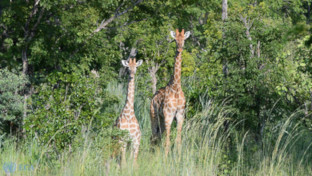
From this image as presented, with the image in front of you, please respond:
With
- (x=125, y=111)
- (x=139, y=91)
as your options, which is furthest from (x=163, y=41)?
(x=125, y=111)

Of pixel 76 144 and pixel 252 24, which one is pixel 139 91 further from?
pixel 76 144

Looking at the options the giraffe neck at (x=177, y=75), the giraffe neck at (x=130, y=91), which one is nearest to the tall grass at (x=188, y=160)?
the giraffe neck at (x=130, y=91)

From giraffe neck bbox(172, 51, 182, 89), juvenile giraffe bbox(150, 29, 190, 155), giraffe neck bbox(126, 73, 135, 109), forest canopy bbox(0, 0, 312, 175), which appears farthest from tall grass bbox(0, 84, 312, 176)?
giraffe neck bbox(172, 51, 182, 89)

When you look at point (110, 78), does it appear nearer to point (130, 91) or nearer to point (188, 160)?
point (130, 91)

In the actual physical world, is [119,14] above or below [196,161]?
above

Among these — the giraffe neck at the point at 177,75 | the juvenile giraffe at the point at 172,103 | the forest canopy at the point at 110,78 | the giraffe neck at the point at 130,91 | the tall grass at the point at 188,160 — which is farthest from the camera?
the giraffe neck at the point at 177,75

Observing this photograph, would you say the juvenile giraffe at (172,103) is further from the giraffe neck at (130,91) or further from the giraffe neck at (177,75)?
the giraffe neck at (130,91)

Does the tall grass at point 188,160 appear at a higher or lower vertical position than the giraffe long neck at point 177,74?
lower

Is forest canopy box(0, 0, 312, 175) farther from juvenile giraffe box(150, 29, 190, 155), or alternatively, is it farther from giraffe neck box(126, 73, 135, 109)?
giraffe neck box(126, 73, 135, 109)

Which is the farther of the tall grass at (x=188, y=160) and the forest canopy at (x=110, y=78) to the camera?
the forest canopy at (x=110, y=78)

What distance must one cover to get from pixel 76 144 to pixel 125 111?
35.6 inches

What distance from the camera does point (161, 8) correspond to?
9906 millimetres

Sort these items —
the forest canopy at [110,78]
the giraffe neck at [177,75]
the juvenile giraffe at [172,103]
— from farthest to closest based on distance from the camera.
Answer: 1. the giraffe neck at [177,75]
2. the juvenile giraffe at [172,103]
3. the forest canopy at [110,78]

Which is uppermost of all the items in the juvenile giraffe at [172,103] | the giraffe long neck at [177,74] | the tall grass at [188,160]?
the giraffe long neck at [177,74]
